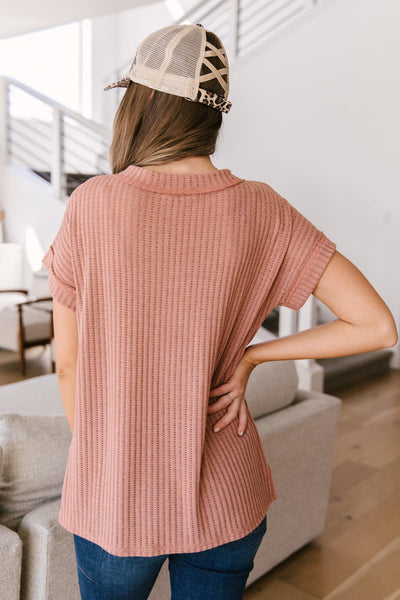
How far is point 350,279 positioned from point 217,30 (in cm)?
632

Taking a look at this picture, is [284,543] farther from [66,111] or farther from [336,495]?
[66,111]

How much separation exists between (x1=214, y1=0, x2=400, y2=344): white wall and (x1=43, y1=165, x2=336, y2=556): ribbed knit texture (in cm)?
418

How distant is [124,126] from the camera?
822 millimetres

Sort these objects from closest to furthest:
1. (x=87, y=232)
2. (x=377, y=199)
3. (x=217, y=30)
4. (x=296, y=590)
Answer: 1. (x=87, y=232)
2. (x=296, y=590)
3. (x=377, y=199)
4. (x=217, y=30)

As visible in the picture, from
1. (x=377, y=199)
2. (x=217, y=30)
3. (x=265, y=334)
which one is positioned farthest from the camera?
(x=217, y=30)

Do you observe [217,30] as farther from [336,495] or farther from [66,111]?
[336,495]

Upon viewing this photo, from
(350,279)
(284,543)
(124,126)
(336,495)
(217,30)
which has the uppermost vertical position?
(217,30)

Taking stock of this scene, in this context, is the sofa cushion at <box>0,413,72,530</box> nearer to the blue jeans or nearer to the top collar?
the blue jeans

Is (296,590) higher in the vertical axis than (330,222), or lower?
lower

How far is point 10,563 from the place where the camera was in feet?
4.04

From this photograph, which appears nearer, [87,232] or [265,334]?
[87,232]

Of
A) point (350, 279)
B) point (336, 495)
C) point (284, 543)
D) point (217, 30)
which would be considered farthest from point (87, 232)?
point (217, 30)

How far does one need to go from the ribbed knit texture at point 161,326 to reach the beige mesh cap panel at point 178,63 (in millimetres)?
105

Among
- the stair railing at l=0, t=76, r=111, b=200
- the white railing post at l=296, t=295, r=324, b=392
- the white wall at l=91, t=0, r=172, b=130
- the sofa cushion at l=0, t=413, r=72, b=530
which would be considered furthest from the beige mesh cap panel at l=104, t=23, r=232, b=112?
the white wall at l=91, t=0, r=172, b=130
